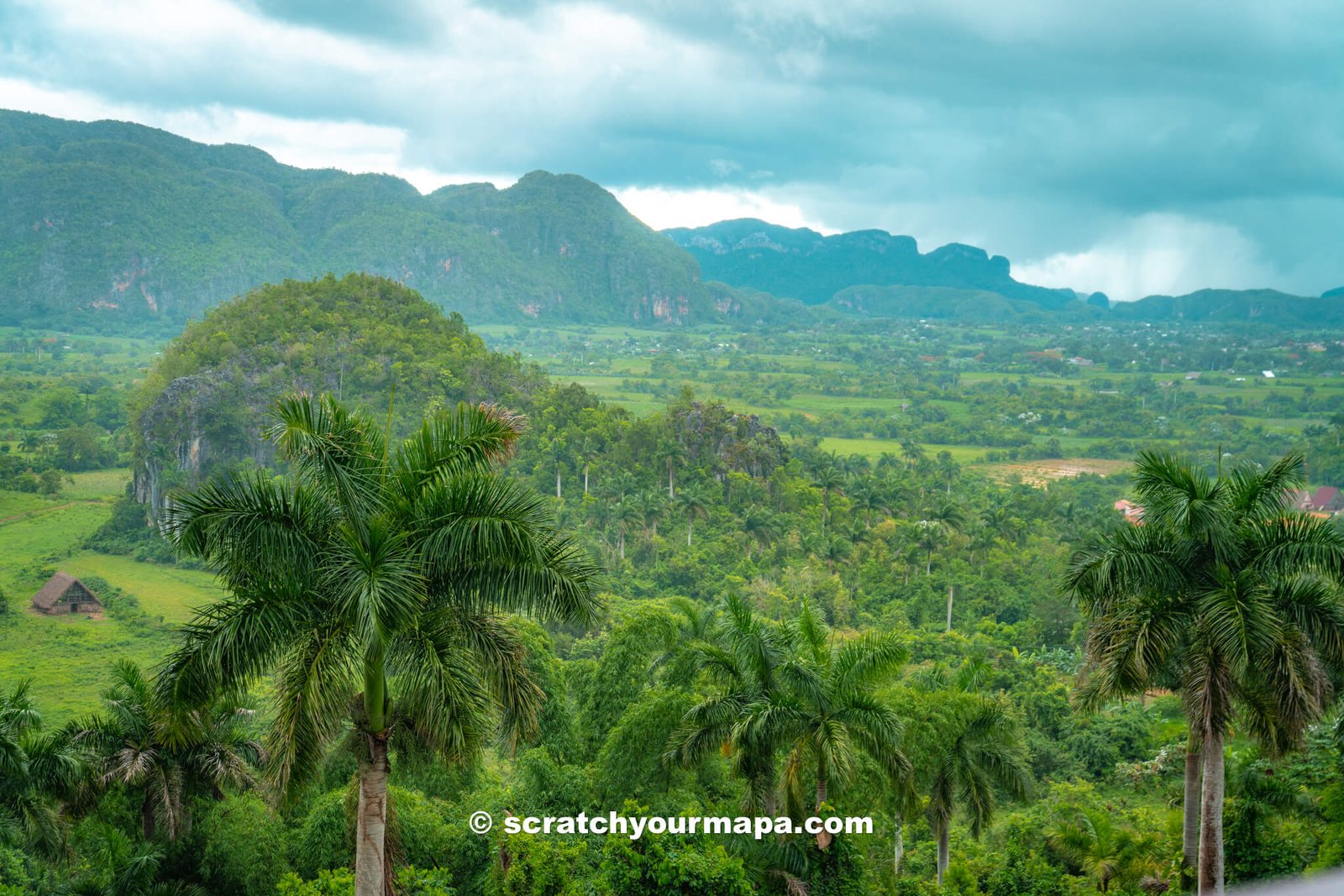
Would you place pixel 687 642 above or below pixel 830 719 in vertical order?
below

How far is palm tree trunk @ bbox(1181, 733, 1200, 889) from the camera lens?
403 inches

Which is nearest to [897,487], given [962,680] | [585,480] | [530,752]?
[585,480]

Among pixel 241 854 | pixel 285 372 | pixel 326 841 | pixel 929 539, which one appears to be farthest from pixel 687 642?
pixel 285 372

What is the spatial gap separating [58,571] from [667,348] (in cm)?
12376

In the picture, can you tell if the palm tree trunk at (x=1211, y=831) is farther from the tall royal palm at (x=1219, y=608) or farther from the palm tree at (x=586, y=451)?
the palm tree at (x=586, y=451)

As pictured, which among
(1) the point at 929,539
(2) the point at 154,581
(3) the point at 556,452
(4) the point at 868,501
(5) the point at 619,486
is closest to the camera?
(1) the point at 929,539

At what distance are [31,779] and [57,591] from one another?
33243 mm

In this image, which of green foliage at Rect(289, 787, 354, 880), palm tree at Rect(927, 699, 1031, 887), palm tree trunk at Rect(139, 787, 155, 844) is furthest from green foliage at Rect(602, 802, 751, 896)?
palm tree at Rect(927, 699, 1031, 887)

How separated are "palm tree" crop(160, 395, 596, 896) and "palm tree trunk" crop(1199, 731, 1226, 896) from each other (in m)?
6.47

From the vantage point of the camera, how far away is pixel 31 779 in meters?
10.3

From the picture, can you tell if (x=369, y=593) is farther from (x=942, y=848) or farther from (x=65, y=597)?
(x=65, y=597)

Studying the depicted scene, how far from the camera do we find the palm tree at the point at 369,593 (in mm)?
6848

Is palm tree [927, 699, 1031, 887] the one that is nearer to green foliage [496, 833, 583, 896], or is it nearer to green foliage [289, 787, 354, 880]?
green foliage [496, 833, 583, 896]

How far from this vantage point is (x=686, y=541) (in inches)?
1768
